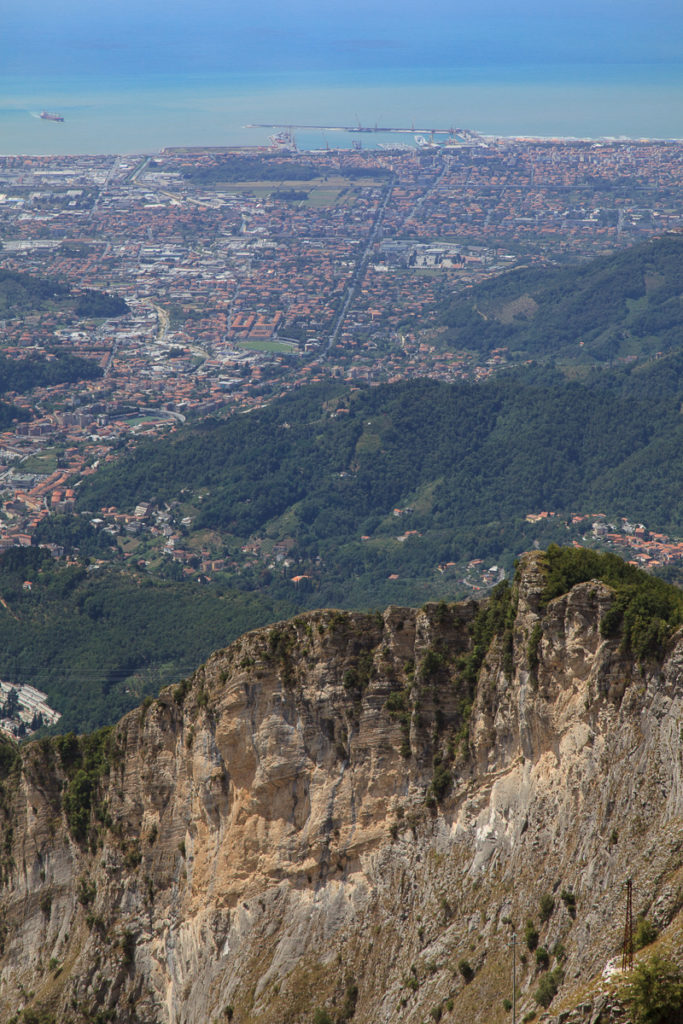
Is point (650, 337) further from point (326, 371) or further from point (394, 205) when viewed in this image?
point (394, 205)

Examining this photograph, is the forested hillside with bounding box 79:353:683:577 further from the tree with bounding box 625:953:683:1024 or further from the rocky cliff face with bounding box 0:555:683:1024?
the tree with bounding box 625:953:683:1024

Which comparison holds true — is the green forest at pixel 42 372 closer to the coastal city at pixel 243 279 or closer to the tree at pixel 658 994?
the coastal city at pixel 243 279

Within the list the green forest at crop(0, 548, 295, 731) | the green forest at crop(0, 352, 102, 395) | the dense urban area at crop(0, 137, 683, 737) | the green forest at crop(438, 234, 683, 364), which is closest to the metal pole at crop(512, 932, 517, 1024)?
the green forest at crop(0, 548, 295, 731)

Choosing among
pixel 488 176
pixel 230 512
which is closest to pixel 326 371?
pixel 230 512

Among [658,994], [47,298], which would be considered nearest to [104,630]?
[658,994]

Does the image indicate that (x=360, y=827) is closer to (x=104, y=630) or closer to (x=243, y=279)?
(x=104, y=630)
